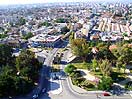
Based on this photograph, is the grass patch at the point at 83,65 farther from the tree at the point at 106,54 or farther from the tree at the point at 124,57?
the tree at the point at 124,57

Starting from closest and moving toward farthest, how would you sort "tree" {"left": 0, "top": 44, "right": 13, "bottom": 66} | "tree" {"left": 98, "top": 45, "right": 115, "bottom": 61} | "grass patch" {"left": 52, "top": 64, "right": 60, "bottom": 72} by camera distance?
"grass patch" {"left": 52, "top": 64, "right": 60, "bottom": 72}, "tree" {"left": 0, "top": 44, "right": 13, "bottom": 66}, "tree" {"left": 98, "top": 45, "right": 115, "bottom": 61}

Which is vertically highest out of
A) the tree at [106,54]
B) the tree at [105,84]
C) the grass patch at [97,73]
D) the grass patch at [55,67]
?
the tree at [106,54]

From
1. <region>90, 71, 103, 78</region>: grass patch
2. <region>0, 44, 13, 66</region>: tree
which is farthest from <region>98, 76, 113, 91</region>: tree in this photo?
<region>0, 44, 13, 66</region>: tree

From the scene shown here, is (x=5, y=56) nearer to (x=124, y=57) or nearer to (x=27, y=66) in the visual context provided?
(x=27, y=66)

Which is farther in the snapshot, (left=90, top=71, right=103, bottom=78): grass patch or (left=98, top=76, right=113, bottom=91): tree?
(left=90, top=71, right=103, bottom=78): grass patch

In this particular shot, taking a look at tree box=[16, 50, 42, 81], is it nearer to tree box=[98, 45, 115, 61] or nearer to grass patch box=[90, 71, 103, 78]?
grass patch box=[90, 71, 103, 78]

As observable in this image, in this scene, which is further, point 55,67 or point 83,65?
point 83,65

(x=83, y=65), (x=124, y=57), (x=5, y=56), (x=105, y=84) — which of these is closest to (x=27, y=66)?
(x=5, y=56)

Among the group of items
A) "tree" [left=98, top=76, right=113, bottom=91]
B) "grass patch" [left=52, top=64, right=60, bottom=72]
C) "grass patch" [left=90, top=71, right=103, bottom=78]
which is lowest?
"grass patch" [left=52, top=64, right=60, bottom=72]

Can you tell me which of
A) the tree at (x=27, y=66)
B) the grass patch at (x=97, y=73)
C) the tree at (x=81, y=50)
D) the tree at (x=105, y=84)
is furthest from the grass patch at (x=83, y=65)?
the tree at (x=105, y=84)

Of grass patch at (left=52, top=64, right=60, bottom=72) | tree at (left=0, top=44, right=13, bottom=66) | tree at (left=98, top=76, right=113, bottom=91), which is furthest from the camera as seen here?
tree at (left=0, top=44, right=13, bottom=66)

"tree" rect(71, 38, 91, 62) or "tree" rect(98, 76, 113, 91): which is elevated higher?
"tree" rect(71, 38, 91, 62)

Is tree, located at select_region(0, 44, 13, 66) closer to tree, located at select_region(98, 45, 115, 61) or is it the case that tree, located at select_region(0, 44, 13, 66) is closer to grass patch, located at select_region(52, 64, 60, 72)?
grass patch, located at select_region(52, 64, 60, 72)
